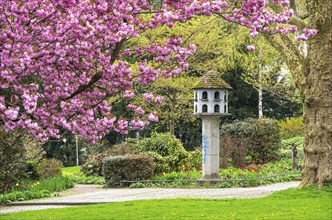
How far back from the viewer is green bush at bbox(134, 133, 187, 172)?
896 inches

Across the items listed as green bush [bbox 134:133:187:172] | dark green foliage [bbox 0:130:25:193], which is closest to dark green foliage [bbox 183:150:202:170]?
green bush [bbox 134:133:187:172]

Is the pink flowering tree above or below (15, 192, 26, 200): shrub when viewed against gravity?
above

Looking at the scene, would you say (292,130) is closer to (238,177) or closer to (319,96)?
(238,177)

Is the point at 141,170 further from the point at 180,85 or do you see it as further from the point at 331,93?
the point at 180,85

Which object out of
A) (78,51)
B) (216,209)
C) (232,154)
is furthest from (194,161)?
(78,51)

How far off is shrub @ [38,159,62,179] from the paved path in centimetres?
348

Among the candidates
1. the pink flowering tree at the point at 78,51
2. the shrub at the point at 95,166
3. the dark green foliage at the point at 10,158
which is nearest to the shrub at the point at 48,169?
the shrub at the point at 95,166

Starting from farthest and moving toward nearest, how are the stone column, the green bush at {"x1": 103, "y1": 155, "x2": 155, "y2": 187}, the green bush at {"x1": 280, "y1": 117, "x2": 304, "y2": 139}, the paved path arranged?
the green bush at {"x1": 280, "y1": 117, "x2": 304, "y2": 139}, the green bush at {"x1": 103, "y1": 155, "x2": 155, "y2": 187}, the stone column, the paved path

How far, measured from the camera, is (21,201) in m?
15.9

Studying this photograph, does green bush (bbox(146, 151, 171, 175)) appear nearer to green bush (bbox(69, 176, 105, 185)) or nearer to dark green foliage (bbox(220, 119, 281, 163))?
green bush (bbox(69, 176, 105, 185))

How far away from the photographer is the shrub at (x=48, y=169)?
22156mm

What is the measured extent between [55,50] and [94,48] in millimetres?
555

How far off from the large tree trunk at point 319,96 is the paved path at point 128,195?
62.3 inches

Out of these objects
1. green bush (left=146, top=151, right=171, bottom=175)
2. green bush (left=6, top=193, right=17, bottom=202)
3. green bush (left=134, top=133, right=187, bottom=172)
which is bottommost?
green bush (left=6, top=193, right=17, bottom=202)
